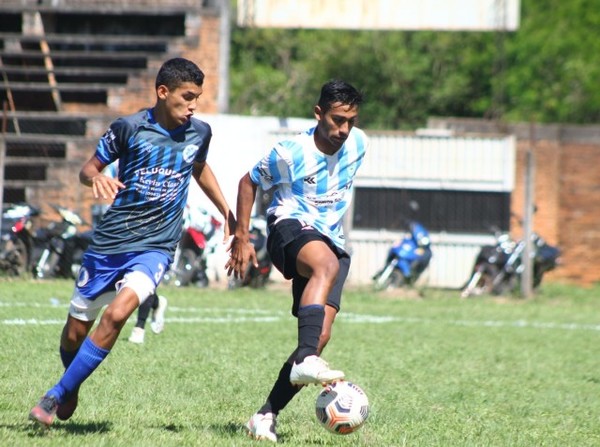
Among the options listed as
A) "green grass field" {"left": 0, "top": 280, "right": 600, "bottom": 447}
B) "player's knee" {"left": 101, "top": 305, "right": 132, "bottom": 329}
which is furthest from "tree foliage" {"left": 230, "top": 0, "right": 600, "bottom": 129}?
"player's knee" {"left": 101, "top": 305, "right": 132, "bottom": 329}

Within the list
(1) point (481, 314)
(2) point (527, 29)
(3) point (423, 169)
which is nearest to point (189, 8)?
(3) point (423, 169)

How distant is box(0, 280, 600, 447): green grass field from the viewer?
7387 millimetres

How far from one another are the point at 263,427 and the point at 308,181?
4.66 ft

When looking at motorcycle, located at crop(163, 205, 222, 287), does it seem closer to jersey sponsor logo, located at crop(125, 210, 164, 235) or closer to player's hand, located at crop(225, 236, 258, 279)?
player's hand, located at crop(225, 236, 258, 279)

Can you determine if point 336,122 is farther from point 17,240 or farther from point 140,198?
point 17,240

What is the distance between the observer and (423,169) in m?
24.5

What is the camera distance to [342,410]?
677 cm

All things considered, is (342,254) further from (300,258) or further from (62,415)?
(62,415)

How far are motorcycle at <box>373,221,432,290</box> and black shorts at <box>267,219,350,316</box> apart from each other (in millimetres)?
14946

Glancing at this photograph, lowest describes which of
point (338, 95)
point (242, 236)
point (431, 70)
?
point (242, 236)

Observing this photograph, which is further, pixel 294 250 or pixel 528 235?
pixel 528 235

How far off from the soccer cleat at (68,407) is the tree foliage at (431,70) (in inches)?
1452

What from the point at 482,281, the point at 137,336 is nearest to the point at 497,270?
the point at 482,281

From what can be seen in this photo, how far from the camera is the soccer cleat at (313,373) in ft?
21.5
